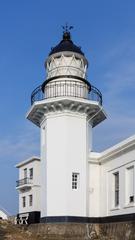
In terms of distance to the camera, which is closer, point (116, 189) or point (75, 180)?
point (116, 189)

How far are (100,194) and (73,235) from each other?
3545 millimetres

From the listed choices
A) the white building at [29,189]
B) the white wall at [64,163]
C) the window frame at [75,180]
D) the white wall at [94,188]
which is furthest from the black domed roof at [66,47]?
the white building at [29,189]

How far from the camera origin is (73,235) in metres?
25.4

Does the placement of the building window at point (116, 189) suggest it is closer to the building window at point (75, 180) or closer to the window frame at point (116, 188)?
the window frame at point (116, 188)

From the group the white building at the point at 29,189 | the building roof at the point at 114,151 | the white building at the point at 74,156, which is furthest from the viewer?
the white building at the point at 29,189

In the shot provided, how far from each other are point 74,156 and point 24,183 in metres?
8.60

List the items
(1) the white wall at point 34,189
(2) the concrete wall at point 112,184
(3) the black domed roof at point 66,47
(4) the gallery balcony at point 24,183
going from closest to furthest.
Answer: (2) the concrete wall at point 112,184 < (3) the black domed roof at point 66,47 < (1) the white wall at point 34,189 < (4) the gallery balcony at point 24,183

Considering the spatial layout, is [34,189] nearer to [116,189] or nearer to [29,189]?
[29,189]

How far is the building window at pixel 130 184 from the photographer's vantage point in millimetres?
24516

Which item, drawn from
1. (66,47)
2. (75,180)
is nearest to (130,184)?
(75,180)

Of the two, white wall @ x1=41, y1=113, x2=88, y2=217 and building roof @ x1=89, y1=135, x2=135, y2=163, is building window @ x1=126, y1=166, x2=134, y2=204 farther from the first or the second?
white wall @ x1=41, y1=113, x2=88, y2=217

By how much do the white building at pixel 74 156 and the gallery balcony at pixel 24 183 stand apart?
239 inches

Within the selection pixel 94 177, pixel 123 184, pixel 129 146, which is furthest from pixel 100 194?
pixel 129 146

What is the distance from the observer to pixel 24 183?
34219 mm
